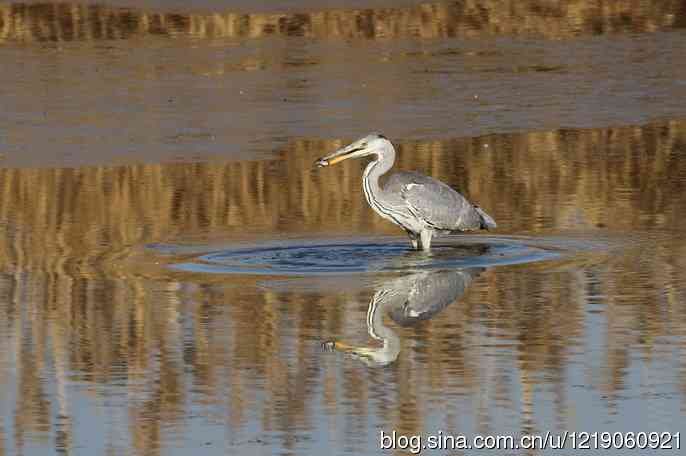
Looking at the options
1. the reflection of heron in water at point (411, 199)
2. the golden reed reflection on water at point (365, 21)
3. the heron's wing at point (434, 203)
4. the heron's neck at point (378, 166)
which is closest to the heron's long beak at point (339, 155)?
the reflection of heron in water at point (411, 199)

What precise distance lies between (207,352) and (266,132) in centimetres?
793

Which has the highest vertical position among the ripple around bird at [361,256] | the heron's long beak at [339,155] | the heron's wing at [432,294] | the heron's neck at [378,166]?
the heron's long beak at [339,155]

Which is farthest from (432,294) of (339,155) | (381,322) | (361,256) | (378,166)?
(378,166)

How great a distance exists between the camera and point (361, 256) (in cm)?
1055

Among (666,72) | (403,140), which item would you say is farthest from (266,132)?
(666,72)

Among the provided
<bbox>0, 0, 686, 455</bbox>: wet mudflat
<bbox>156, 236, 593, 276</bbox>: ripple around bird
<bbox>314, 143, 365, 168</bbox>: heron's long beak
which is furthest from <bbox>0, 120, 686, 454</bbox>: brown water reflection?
<bbox>314, 143, 365, 168</bbox>: heron's long beak

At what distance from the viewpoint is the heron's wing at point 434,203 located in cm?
1098

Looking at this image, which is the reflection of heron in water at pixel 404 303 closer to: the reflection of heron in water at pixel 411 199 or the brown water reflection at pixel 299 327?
the brown water reflection at pixel 299 327

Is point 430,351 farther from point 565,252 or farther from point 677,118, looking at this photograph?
point 677,118

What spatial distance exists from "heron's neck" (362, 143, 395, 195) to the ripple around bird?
36 cm

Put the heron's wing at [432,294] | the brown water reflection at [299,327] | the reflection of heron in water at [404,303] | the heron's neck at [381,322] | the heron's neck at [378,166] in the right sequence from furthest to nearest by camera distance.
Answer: the heron's neck at [378,166], the heron's wing at [432,294], the heron's neck at [381,322], the reflection of heron in water at [404,303], the brown water reflection at [299,327]

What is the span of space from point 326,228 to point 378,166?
0.71m

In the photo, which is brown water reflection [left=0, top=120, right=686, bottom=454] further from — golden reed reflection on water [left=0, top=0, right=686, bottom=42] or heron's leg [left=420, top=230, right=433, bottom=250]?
golden reed reflection on water [left=0, top=0, right=686, bottom=42]

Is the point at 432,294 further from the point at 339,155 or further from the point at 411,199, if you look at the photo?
the point at 339,155
